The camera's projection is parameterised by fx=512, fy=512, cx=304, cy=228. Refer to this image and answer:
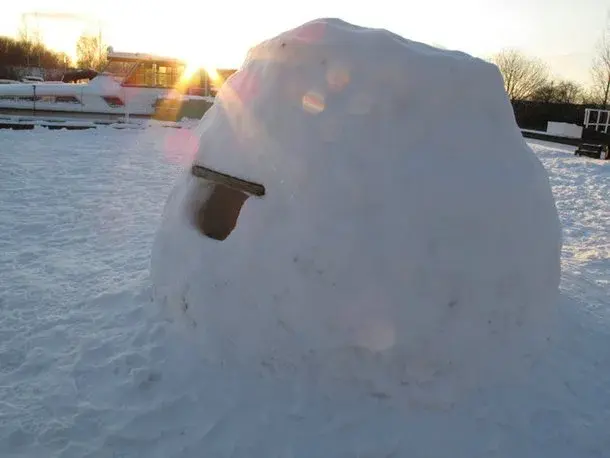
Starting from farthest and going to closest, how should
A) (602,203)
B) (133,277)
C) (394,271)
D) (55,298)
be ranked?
(602,203) < (133,277) < (55,298) < (394,271)

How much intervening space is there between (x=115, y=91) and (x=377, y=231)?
652 inches

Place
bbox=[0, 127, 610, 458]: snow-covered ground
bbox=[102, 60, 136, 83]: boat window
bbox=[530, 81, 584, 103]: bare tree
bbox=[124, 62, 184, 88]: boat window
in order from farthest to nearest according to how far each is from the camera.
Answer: bbox=[530, 81, 584, 103]: bare tree
bbox=[102, 60, 136, 83]: boat window
bbox=[124, 62, 184, 88]: boat window
bbox=[0, 127, 610, 458]: snow-covered ground

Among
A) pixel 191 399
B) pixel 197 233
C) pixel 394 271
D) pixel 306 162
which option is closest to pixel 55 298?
pixel 197 233

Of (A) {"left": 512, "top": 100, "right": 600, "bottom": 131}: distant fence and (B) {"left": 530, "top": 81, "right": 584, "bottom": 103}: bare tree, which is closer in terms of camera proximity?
(A) {"left": 512, "top": 100, "right": 600, "bottom": 131}: distant fence

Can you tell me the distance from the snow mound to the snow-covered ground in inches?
10.2

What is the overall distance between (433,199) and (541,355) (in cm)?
143

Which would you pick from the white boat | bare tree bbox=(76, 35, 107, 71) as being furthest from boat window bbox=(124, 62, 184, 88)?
bare tree bbox=(76, 35, 107, 71)

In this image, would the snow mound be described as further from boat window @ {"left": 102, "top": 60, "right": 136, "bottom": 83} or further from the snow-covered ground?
boat window @ {"left": 102, "top": 60, "right": 136, "bottom": 83}

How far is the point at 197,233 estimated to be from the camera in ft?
12.2

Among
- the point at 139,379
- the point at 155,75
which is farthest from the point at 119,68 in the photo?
the point at 139,379

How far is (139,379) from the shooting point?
330 cm

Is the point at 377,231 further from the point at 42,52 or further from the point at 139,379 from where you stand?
the point at 42,52

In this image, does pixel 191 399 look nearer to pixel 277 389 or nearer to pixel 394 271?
pixel 277 389

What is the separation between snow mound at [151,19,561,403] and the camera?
3055 millimetres
